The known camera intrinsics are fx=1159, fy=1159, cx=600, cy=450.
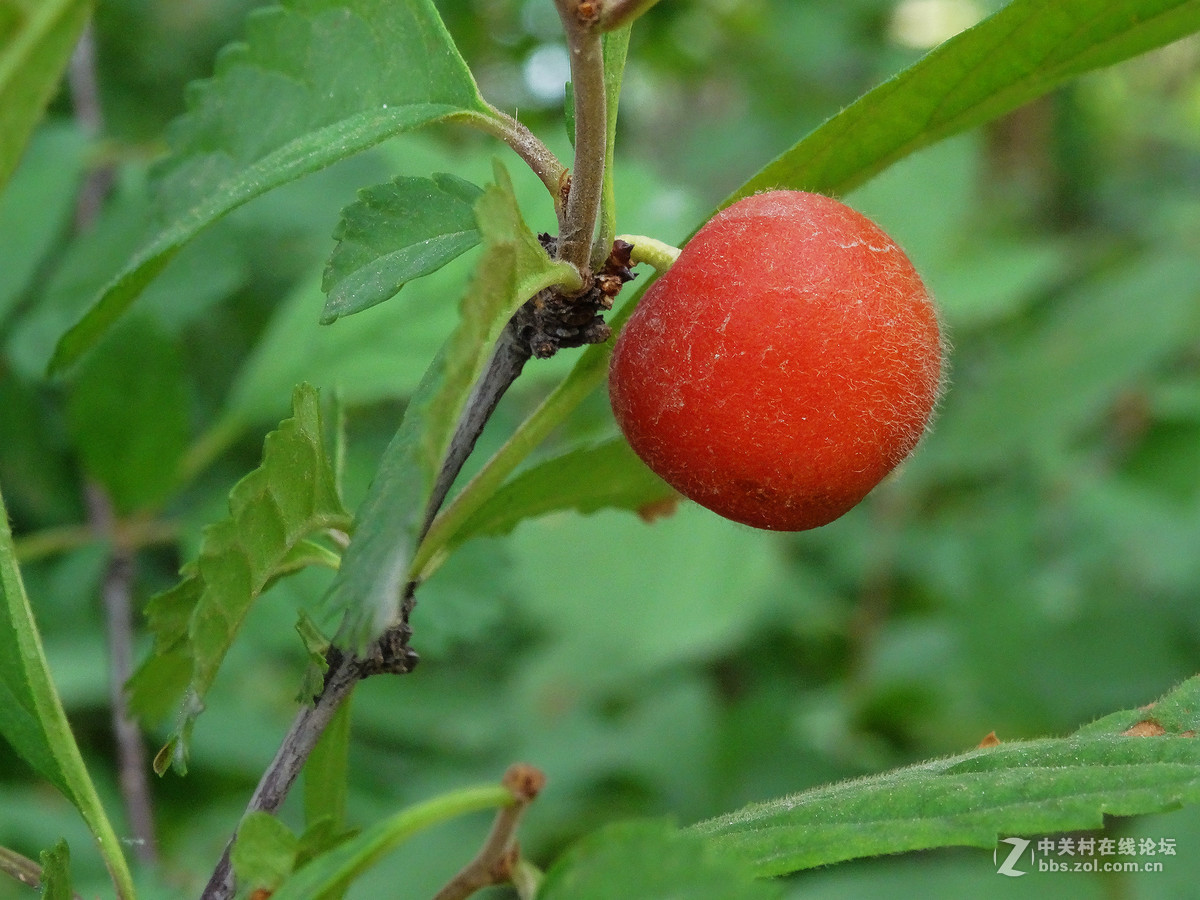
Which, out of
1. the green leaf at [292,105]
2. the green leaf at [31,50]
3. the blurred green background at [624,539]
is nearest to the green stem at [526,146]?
the green leaf at [292,105]

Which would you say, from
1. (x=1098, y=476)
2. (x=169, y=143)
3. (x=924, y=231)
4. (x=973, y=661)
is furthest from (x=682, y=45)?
(x=169, y=143)

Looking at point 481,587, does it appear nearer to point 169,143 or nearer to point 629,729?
point 169,143

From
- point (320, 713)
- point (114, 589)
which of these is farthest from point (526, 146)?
point (114, 589)

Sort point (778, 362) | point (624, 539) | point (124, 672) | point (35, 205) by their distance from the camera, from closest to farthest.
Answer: point (778, 362)
point (124, 672)
point (35, 205)
point (624, 539)

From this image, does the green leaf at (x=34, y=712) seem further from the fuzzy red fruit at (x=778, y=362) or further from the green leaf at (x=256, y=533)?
the fuzzy red fruit at (x=778, y=362)

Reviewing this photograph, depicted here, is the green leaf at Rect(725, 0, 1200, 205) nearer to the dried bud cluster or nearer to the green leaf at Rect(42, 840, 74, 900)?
the dried bud cluster

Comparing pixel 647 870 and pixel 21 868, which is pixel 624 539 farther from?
pixel 647 870

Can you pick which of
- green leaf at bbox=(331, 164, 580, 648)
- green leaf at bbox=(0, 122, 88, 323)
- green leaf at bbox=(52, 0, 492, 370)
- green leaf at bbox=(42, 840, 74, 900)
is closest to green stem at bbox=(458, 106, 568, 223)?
green leaf at bbox=(52, 0, 492, 370)
